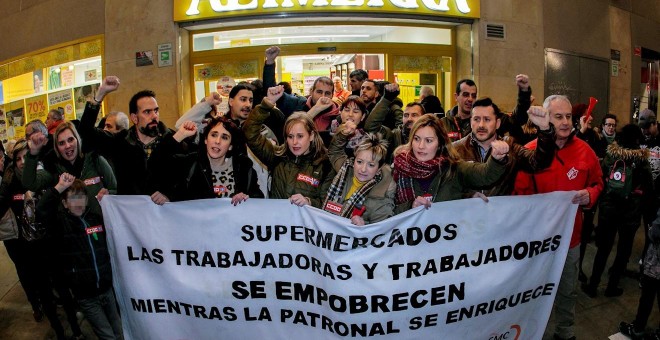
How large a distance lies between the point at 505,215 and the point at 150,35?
28.2 ft

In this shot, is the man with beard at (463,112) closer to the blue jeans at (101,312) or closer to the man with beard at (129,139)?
the man with beard at (129,139)

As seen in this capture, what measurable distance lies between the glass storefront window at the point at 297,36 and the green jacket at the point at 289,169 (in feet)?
21.0

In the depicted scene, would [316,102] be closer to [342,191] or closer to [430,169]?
[342,191]

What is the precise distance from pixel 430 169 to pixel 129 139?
2.73 m

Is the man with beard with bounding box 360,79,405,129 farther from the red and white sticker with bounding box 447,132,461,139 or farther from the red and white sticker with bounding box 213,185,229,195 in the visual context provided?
the red and white sticker with bounding box 213,185,229,195

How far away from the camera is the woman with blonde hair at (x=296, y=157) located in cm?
379

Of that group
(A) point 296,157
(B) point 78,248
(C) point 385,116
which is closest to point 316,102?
(C) point 385,116

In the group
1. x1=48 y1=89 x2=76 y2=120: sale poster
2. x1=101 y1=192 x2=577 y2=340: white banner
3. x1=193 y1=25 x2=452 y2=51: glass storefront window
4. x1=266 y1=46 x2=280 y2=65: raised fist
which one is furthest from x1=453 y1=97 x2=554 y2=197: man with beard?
x1=48 y1=89 x2=76 y2=120: sale poster

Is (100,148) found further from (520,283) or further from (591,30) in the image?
(591,30)

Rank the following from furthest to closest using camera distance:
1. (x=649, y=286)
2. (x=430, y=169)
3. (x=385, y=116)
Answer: (x=385, y=116) < (x=649, y=286) < (x=430, y=169)

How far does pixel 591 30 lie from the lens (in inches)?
470

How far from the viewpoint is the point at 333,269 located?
3.18 metres

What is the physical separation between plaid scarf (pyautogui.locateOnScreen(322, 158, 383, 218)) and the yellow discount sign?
11038mm

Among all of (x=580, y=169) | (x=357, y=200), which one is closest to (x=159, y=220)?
(x=357, y=200)
